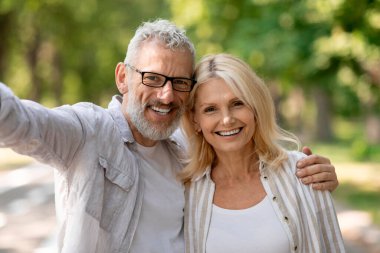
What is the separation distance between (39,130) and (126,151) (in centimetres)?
72

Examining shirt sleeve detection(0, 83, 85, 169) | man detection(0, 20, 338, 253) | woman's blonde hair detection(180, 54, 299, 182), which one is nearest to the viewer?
shirt sleeve detection(0, 83, 85, 169)

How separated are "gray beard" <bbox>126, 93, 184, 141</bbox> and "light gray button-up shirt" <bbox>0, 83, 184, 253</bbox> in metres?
0.07

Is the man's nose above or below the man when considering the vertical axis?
above

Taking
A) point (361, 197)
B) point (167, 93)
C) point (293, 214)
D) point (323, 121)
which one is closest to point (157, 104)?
point (167, 93)

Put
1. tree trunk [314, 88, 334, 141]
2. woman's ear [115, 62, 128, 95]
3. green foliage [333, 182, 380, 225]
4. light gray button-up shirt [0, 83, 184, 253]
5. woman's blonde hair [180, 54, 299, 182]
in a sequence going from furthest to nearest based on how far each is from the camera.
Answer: tree trunk [314, 88, 334, 141]
green foliage [333, 182, 380, 225]
woman's ear [115, 62, 128, 95]
woman's blonde hair [180, 54, 299, 182]
light gray button-up shirt [0, 83, 184, 253]

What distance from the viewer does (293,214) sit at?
10.7 ft

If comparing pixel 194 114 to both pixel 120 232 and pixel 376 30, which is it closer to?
pixel 120 232

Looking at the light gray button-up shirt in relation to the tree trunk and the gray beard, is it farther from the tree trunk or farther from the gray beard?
the tree trunk

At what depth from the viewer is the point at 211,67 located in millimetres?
3479

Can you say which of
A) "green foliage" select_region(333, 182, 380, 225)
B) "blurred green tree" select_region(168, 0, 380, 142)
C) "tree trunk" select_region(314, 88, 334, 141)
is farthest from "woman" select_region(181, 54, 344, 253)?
"tree trunk" select_region(314, 88, 334, 141)

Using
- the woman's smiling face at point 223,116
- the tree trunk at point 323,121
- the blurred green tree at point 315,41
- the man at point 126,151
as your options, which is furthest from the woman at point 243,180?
the tree trunk at point 323,121

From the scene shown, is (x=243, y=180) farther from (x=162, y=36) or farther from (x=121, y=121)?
(x=162, y=36)

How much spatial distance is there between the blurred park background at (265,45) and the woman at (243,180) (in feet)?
2.74

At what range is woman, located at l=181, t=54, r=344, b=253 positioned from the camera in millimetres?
3264
